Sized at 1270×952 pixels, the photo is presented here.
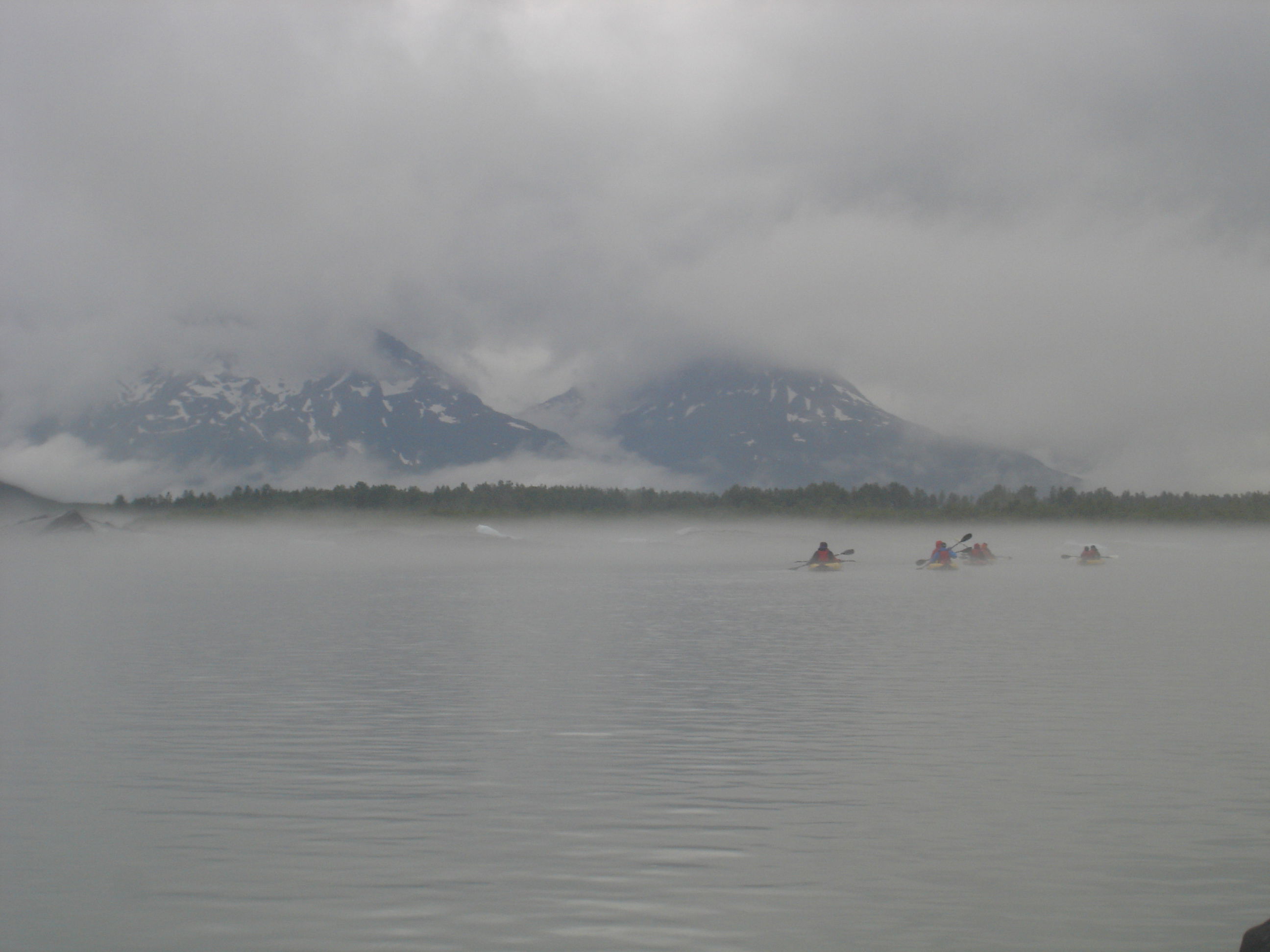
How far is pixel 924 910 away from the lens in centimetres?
1138

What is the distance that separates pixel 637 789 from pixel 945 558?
74.6 metres

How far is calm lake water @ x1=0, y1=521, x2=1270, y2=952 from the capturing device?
1122 cm

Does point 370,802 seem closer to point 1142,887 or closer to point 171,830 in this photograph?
point 171,830

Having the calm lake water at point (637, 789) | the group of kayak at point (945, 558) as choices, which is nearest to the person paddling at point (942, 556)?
the group of kayak at point (945, 558)

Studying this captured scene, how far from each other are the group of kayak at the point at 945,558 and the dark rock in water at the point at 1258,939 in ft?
241

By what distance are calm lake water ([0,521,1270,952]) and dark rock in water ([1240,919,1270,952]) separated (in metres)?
1.40

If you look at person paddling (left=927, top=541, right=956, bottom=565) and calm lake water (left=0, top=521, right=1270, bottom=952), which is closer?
calm lake water (left=0, top=521, right=1270, bottom=952)

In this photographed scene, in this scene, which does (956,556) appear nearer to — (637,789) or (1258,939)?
(637,789)

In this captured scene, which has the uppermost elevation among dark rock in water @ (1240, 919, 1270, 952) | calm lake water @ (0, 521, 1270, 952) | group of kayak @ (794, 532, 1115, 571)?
group of kayak @ (794, 532, 1115, 571)

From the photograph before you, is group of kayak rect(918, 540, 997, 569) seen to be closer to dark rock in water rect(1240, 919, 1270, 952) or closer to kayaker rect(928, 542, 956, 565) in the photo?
kayaker rect(928, 542, 956, 565)

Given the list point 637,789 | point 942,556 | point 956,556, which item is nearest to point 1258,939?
point 637,789

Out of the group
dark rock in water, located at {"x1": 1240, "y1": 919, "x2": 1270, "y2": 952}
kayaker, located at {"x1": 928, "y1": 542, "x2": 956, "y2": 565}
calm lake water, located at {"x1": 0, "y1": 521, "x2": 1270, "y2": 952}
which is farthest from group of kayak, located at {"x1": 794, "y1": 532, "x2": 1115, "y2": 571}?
dark rock in water, located at {"x1": 1240, "y1": 919, "x2": 1270, "y2": 952}

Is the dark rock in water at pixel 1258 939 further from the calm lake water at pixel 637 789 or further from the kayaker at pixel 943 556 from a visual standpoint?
the kayaker at pixel 943 556

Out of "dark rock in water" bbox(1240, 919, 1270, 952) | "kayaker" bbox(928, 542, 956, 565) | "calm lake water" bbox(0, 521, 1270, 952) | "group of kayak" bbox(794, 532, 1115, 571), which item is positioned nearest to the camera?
"dark rock in water" bbox(1240, 919, 1270, 952)
